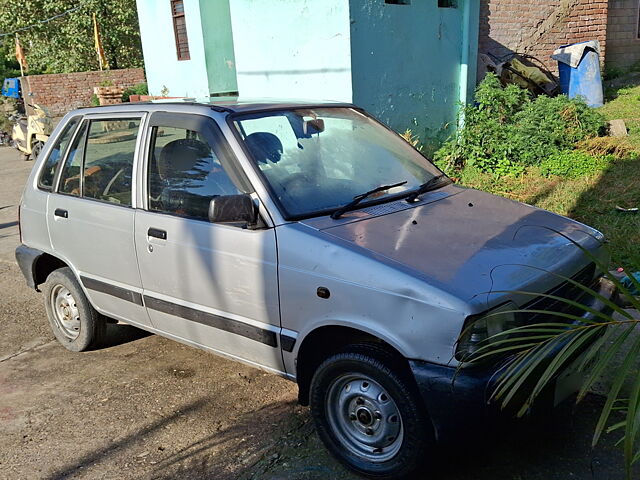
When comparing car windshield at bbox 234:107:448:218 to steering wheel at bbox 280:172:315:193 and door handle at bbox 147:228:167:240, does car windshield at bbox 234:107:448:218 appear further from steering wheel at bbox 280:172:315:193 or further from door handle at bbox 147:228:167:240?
door handle at bbox 147:228:167:240

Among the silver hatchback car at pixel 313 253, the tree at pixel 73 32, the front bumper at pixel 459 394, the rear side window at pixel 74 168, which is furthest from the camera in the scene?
the tree at pixel 73 32

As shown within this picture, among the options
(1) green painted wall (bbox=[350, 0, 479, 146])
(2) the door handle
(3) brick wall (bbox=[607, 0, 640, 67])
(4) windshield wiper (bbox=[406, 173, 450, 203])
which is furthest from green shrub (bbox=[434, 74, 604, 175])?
(3) brick wall (bbox=[607, 0, 640, 67])

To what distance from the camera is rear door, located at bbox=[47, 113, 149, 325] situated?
391 centimetres

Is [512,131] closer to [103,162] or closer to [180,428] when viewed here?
[103,162]

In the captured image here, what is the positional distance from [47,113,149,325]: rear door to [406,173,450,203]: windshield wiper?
168 cm

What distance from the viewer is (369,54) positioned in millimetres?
8234

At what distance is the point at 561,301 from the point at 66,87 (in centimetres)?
2039

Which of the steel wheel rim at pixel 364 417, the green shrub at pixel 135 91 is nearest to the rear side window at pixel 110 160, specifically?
the steel wheel rim at pixel 364 417

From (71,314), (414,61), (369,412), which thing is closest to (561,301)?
(369,412)

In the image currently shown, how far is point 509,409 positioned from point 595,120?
24.4ft

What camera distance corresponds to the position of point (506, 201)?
12.4ft

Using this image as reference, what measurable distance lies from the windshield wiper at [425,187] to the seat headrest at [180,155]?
117 centimetres

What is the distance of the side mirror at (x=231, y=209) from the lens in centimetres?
312

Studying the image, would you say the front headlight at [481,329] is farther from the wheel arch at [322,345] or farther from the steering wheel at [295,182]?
the steering wheel at [295,182]
